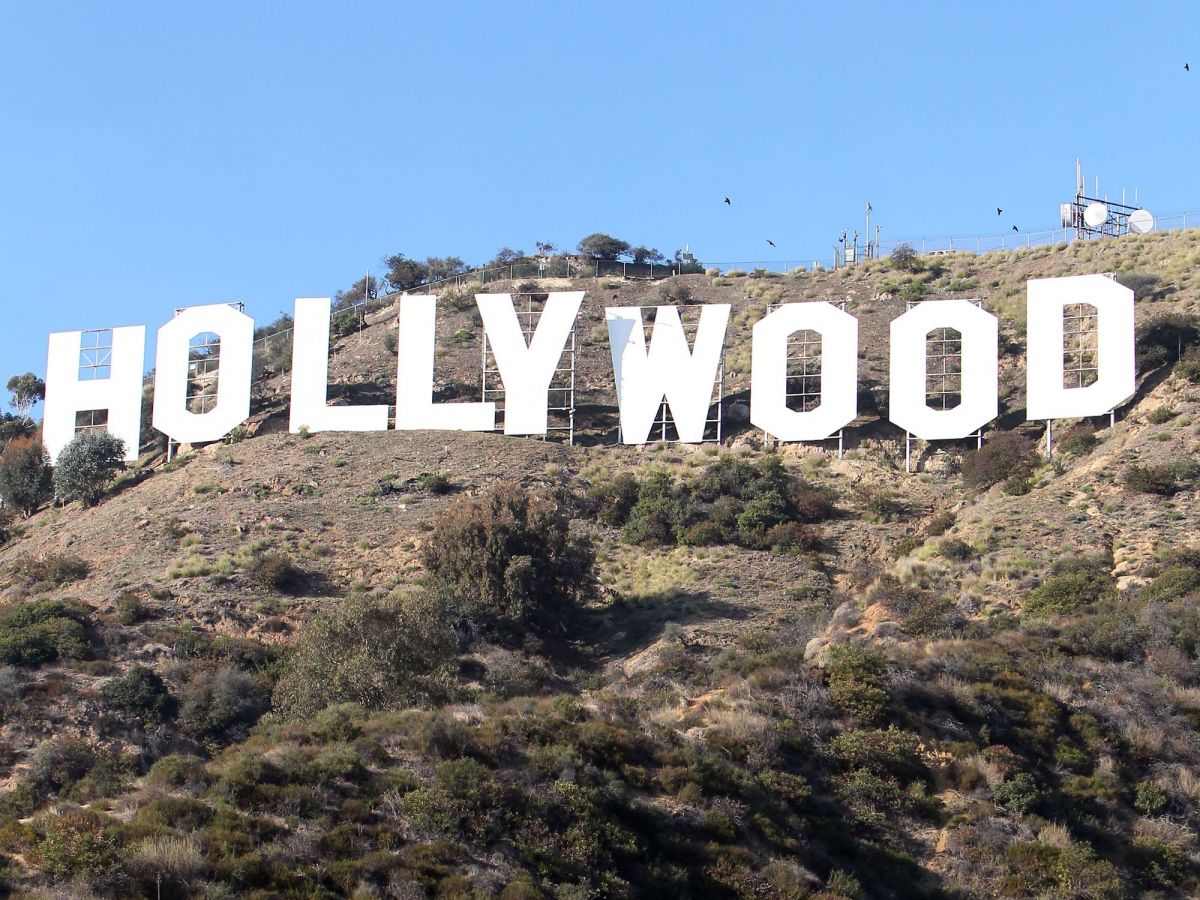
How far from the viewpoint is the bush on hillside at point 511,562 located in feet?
132

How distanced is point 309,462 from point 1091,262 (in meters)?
29.2

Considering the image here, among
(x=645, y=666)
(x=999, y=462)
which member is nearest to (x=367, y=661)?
(x=645, y=666)

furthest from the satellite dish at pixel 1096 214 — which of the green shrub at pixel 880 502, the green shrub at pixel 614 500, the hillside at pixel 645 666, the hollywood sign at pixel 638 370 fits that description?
the green shrub at pixel 614 500

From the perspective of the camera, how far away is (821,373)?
5150 cm

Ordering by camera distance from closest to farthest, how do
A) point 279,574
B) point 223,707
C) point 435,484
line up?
point 223,707 < point 279,574 < point 435,484

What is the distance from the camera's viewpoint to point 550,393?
5566 centimetres

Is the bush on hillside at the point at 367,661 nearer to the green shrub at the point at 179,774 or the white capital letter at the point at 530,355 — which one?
the green shrub at the point at 179,774

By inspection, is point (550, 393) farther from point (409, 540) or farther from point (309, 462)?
point (409, 540)

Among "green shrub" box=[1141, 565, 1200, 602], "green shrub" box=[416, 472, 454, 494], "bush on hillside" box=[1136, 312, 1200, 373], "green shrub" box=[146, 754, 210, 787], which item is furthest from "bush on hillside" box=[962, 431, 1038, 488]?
"green shrub" box=[146, 754, 210, 787]

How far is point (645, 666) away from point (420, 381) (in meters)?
17.8

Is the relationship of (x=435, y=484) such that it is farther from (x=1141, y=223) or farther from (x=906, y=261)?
(x=1141, y=223)

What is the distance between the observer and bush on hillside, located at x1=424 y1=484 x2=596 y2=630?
132 feet

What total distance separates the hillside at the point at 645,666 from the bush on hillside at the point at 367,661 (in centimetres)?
15

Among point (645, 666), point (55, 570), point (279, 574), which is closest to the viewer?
point (645, 666)
